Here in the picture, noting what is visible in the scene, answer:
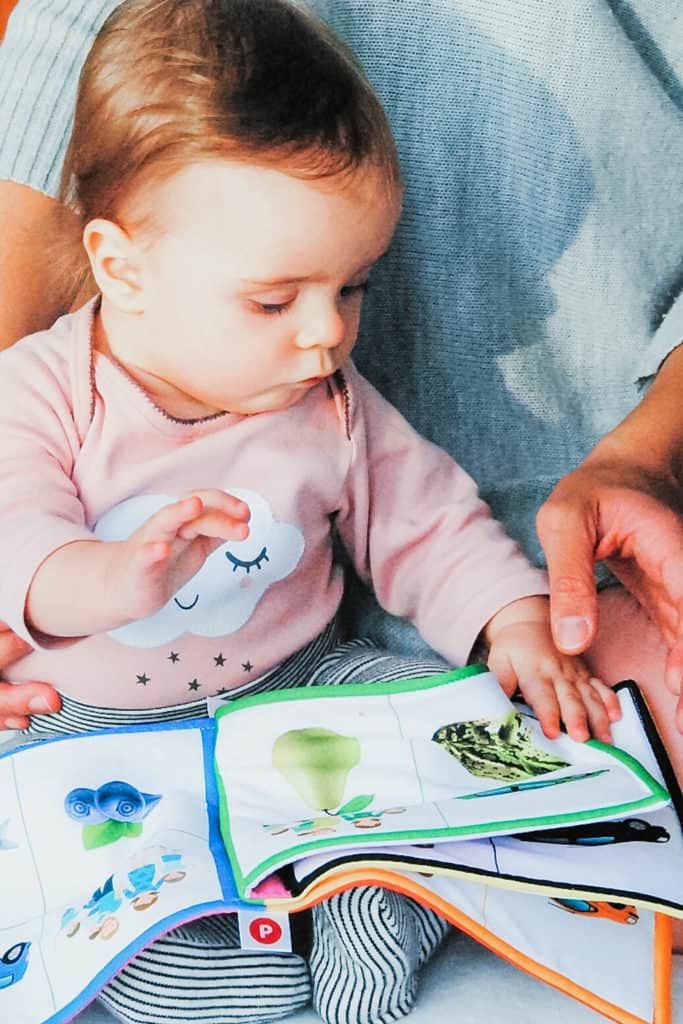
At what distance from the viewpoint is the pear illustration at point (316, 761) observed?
19.9 inches

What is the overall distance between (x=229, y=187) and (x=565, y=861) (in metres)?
0.30

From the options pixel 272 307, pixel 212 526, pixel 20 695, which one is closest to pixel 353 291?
pixel 272 307

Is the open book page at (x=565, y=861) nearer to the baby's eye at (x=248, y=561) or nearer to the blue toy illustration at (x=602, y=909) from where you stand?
the blue toy illustration at (x=602, y=909)

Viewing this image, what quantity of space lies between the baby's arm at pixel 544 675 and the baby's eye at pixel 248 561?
0.12 meters

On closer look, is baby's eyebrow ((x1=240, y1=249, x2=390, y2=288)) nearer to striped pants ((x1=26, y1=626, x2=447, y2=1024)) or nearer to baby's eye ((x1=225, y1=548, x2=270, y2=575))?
baby's eye ((x1=225, y1=548, x2=270, y2=575))

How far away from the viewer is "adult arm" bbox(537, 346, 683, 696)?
1.71 feet

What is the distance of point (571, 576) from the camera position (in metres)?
0.52

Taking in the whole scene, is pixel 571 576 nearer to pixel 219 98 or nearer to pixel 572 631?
pixel 572 631

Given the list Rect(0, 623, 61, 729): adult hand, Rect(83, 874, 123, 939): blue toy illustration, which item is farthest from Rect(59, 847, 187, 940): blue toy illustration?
Rect(0, 623, 61, 729): adult hand

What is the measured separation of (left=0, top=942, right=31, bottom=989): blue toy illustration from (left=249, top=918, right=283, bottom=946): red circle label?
91 millimetres

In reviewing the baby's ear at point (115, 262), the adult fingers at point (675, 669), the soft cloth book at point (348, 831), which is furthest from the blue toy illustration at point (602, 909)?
the baby's ear at point (115, 262)

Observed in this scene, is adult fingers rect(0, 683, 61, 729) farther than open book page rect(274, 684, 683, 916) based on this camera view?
Yes

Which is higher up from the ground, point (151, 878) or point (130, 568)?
point (130, 568)

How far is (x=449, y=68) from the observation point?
0.61 metres
